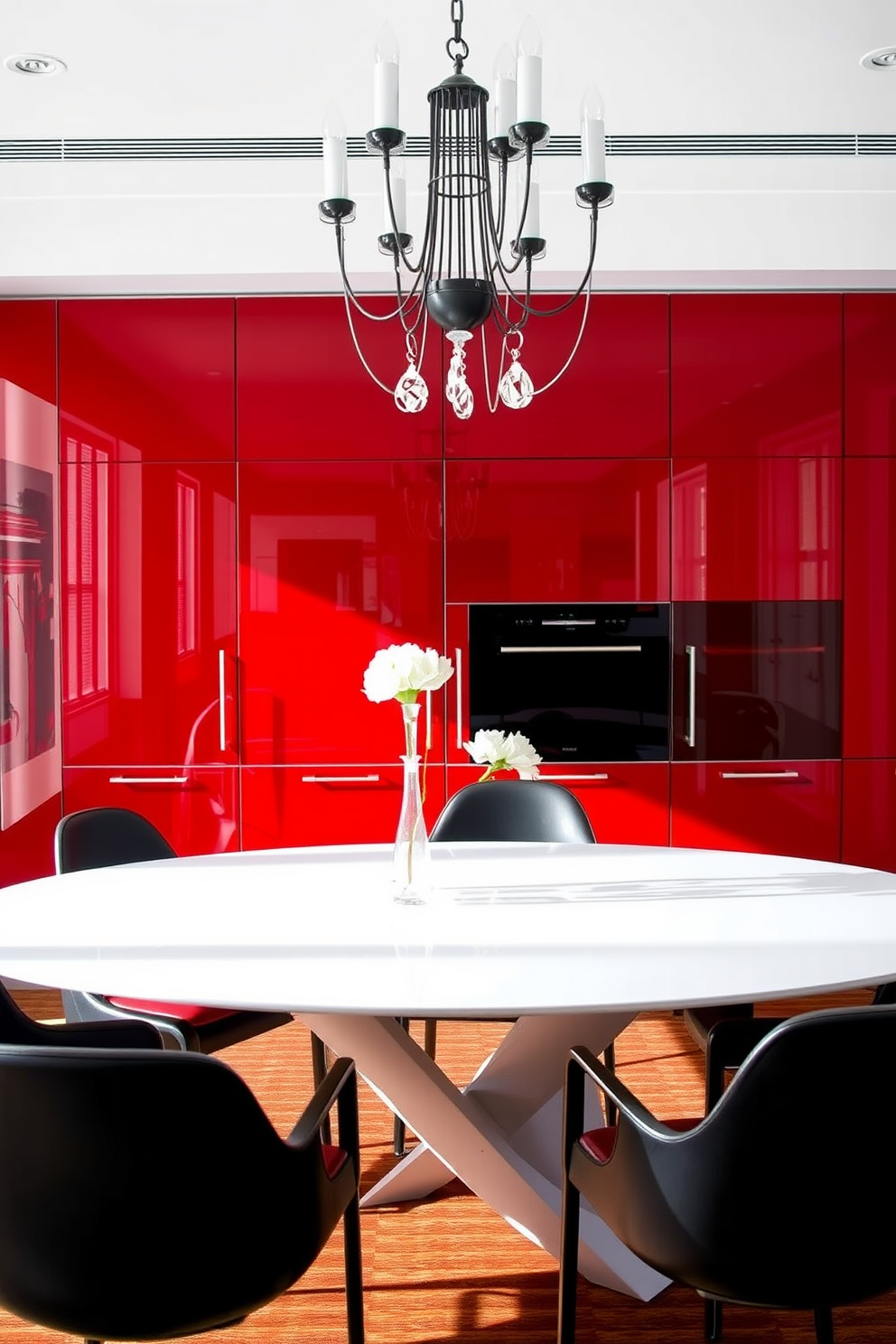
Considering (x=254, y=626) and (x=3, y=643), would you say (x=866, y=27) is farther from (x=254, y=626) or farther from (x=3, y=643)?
(x=3, y=643)

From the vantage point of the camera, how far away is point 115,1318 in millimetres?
1524

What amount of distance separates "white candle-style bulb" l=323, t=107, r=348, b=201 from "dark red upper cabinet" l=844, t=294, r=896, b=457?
8.82 feet

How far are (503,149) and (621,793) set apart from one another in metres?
2.71

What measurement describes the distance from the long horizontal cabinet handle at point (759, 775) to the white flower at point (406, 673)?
248 cm

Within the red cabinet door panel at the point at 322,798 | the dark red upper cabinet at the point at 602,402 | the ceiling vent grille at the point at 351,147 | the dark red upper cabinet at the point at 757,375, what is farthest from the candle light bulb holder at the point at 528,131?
the red cabinet door panel at the point at 322,798

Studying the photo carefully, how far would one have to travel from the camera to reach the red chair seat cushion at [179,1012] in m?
2.60

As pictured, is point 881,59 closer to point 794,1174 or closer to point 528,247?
point 528,247

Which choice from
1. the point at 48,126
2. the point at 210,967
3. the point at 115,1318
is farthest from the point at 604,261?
the point at 115,1318

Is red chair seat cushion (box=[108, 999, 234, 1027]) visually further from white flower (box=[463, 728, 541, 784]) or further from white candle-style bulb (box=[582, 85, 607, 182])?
white candle-style bulb (box=[582, 85, 607, 182])

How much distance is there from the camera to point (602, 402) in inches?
175

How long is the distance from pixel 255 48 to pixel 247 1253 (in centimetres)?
353

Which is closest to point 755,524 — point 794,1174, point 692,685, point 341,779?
point 692,685

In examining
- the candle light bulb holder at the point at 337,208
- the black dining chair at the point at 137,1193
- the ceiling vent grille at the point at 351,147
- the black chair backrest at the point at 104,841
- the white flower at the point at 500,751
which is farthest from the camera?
the ceiling vent grille at the point at 351,147

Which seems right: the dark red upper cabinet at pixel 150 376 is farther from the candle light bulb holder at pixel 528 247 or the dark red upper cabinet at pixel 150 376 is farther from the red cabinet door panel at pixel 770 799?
the red cabinet door panel at pixel 770 799
